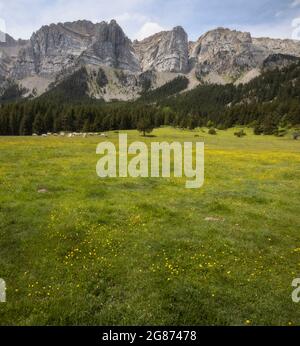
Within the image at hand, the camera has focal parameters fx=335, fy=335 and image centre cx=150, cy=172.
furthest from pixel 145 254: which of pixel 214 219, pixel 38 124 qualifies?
pixel 38 124

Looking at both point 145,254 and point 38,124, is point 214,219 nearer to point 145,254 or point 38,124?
point 145,254

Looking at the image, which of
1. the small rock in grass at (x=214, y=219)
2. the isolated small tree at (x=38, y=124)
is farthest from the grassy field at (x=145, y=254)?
the isolated small tree at (x=38, y=124)

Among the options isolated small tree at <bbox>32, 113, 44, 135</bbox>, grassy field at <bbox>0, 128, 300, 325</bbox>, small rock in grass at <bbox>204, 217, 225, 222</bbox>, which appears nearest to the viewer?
grassy field at <bbox>0, 128, 300, 325</bbox>

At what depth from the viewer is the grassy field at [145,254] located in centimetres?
1205

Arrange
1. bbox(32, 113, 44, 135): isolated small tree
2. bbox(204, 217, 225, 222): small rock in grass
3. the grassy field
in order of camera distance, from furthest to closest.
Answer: bbox(32, 113, 44, 135): isolated small tree < bbox(204, 217, 225, 222): small rock in grass < the grassy field

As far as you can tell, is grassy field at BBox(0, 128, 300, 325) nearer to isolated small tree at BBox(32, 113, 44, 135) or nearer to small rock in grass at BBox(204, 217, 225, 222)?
small rock in grass at BBox(204, 217, 225, 222)

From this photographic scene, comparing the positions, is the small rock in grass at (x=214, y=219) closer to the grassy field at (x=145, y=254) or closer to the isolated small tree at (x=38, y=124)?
the grassy field at (x=145, y=254)

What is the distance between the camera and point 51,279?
542 inches

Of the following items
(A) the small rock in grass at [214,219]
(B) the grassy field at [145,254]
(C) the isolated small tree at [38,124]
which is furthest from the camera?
(C) the isolated small tree at [38,124]

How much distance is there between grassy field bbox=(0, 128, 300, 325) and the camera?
12.0 meters

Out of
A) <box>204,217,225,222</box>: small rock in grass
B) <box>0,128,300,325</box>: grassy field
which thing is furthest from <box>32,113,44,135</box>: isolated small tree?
<box>204,217,225,222</box>: small rock in grass
